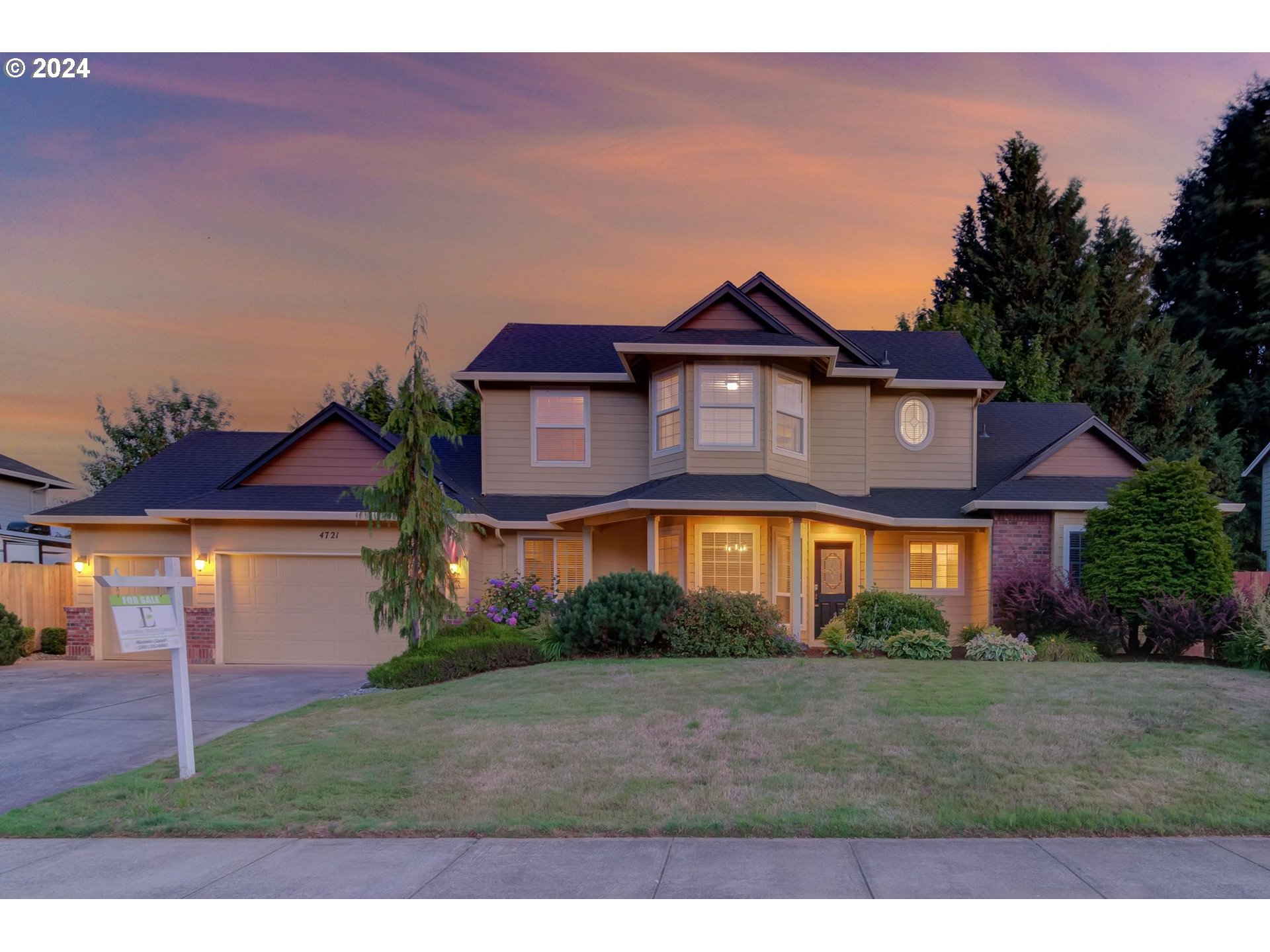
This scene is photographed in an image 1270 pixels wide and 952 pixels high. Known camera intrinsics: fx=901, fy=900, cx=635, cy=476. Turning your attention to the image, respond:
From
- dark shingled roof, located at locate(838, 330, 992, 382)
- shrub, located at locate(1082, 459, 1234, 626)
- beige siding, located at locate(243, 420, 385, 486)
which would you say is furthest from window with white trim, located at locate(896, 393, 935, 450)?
beige siding, located at locate(243, 420, 385, 486)

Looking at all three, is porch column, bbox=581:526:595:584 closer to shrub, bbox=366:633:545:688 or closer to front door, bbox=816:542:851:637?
shrub, bbox=366:633:545:688

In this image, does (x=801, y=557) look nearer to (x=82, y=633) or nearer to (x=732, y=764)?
(x=732, y=764)

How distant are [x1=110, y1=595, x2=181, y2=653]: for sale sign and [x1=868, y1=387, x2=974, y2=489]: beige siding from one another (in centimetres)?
1430

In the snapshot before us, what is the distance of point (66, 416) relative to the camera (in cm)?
3083

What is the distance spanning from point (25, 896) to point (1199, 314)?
138 feet

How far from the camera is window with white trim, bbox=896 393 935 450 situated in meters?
19.1

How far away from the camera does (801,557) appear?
1683 cm

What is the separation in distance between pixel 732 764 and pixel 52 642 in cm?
1693

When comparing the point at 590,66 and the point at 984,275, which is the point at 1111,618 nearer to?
the point at 590,66

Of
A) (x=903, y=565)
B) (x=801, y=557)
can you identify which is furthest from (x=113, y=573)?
(x=903, y=565)

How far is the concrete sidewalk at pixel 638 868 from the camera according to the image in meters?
5.23

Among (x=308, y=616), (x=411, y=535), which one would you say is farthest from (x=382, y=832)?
(x=308, y=616)

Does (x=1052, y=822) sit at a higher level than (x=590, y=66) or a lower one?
lower

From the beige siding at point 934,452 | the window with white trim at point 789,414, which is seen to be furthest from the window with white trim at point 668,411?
the beige siding at point 934,452
